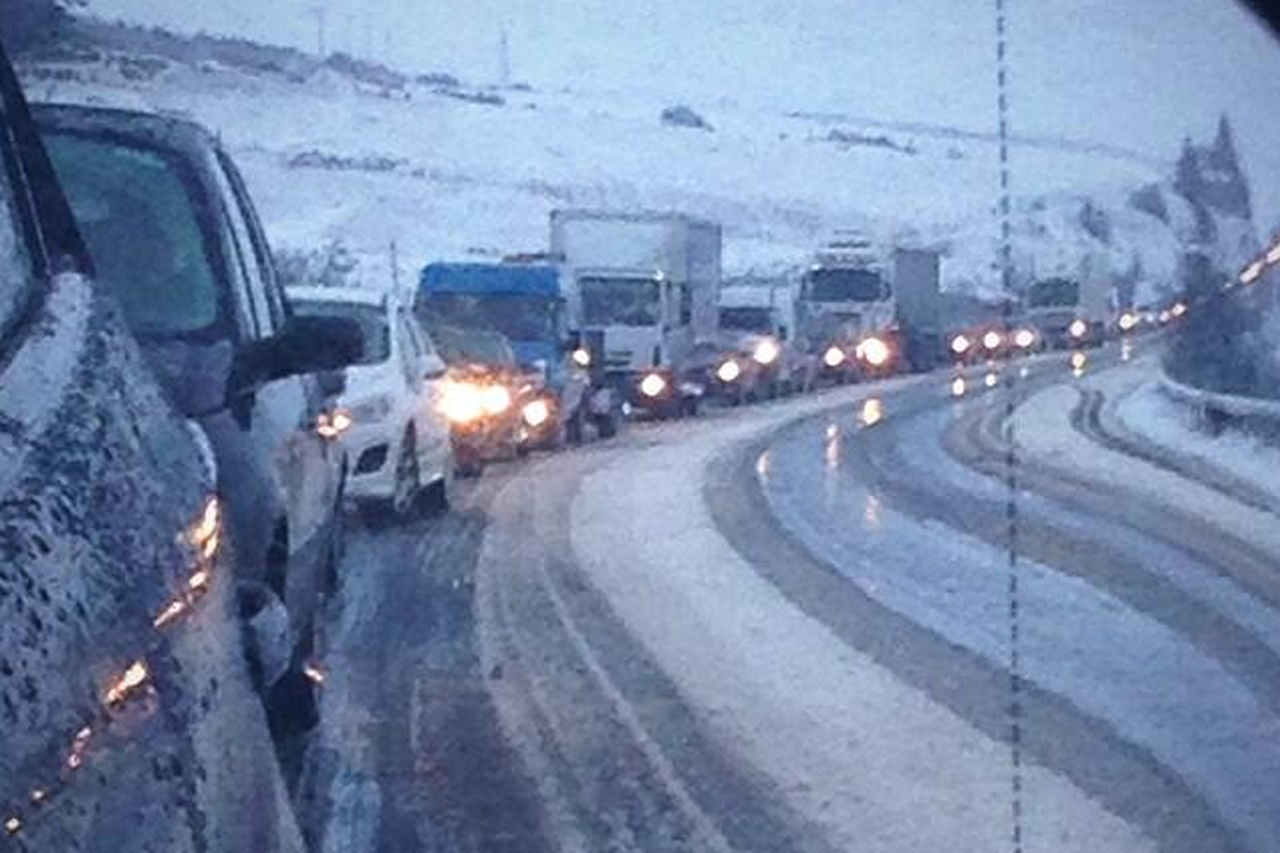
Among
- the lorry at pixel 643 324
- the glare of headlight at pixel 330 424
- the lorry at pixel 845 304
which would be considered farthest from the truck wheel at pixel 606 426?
the glare of headlight at pixel 330 424

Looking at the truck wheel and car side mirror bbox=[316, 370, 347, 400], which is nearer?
car side mirror bbox=[316, 370, 347, 400]

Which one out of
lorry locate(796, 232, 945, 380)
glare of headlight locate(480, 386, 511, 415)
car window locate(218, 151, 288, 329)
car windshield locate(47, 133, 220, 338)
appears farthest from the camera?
glare of headlight locate(480, 386, 511, 415)

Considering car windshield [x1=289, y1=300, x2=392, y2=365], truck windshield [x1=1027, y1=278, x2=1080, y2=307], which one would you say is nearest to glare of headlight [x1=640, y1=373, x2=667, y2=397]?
car windshield [x1=289, y1=300, x2=392, y2=365]

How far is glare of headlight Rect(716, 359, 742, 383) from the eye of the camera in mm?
11924

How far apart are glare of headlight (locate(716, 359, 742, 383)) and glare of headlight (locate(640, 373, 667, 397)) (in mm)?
403

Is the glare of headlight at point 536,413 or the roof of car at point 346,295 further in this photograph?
the glare of headlight at point 536,413

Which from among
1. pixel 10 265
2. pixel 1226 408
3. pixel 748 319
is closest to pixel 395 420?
pixel 748 319


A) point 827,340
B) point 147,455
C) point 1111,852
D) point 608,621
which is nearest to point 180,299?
point 147,455

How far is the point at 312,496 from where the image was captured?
17.2 feet

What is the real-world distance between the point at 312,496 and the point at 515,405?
793 cm

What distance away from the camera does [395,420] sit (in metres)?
8.28

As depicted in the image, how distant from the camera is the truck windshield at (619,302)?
11281mm

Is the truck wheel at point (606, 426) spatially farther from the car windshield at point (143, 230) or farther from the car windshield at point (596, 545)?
the car windshield at point (143, 230)

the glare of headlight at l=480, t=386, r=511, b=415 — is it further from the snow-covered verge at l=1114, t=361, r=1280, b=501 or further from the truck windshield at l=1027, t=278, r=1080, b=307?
the truck windshield at l=1027, t=278, r=1080, b=307
